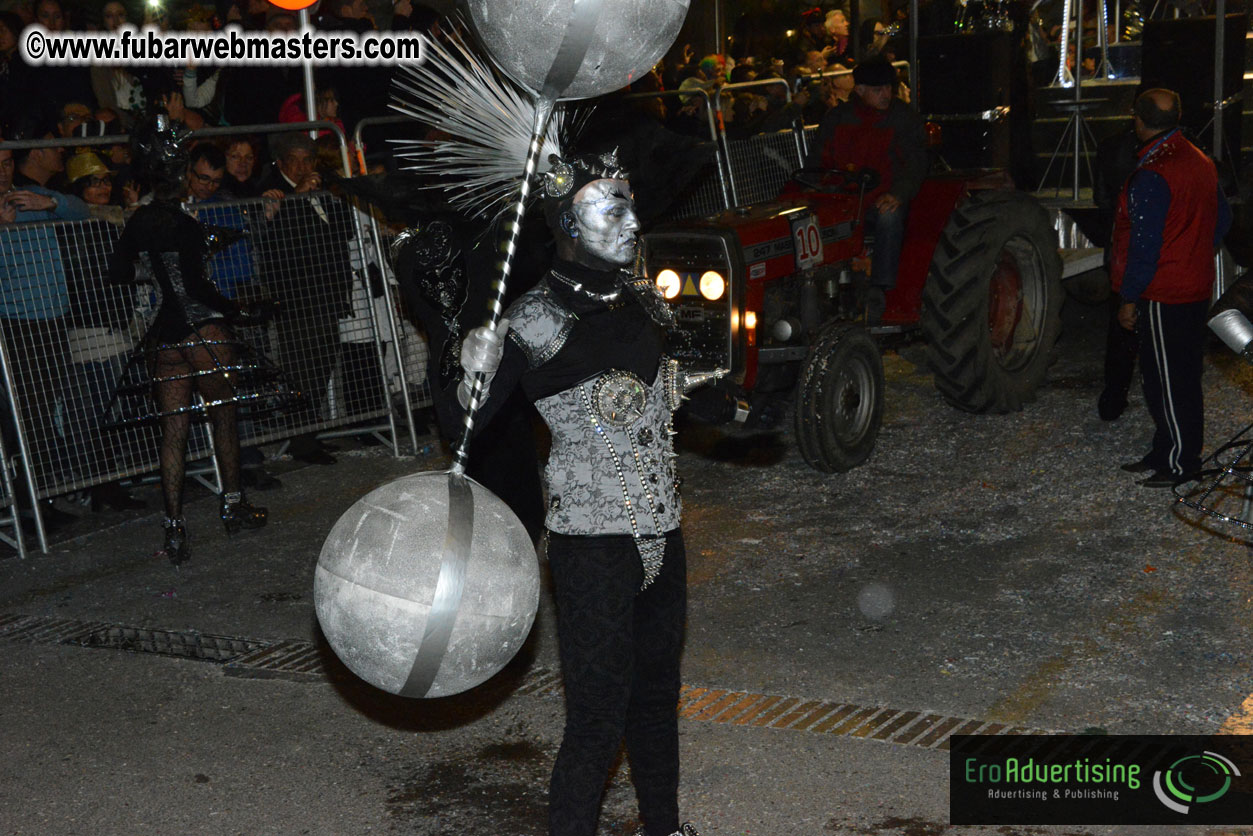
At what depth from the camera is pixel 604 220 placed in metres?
3.67

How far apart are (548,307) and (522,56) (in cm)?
65

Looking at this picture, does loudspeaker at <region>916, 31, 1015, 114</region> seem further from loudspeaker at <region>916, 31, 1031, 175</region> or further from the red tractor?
the red tractor

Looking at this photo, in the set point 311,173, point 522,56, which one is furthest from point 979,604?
point 311,173

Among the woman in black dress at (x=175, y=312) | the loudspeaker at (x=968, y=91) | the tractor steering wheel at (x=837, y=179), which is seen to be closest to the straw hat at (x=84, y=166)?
the woman in black dress at (x=175, y=312)

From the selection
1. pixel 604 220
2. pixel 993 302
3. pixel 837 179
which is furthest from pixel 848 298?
pixel 604 220

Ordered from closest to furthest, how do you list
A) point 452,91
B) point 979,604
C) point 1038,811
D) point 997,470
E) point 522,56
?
point 522,56 < point 452,91 < point 1038,811 < point 979,604 < point 997,470

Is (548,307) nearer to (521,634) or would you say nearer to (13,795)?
(521,634)

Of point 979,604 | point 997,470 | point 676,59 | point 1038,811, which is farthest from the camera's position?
point 676,59

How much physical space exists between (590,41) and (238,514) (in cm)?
474

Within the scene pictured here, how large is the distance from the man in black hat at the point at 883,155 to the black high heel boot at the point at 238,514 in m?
3.90

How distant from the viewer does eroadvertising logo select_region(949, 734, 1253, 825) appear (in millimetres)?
4246

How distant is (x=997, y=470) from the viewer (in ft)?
26.2

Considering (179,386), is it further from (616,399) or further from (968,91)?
(968,91)

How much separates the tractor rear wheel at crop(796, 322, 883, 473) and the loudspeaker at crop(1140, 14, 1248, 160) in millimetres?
3786
